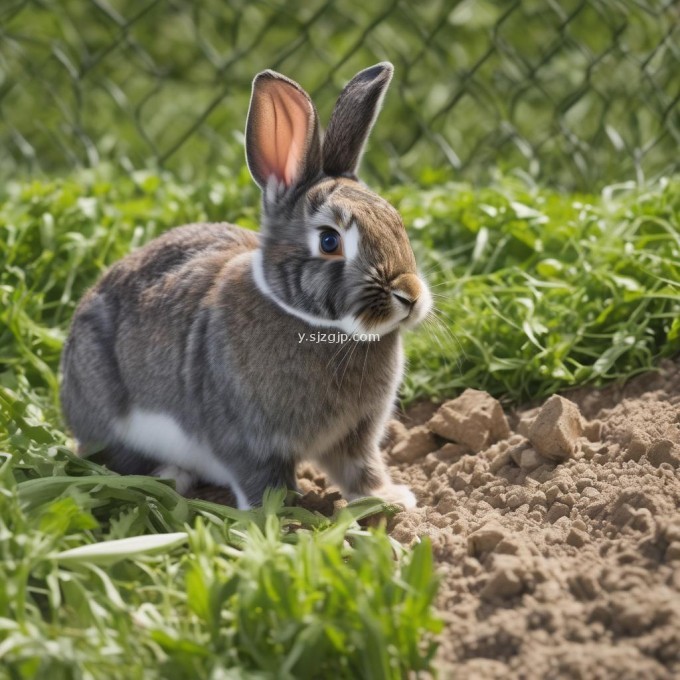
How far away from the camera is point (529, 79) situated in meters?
5.73

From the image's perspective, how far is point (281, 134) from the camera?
3.31 meters

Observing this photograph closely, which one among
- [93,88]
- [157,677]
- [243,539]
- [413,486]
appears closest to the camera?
[157,677]

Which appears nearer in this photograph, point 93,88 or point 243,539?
point 243,539

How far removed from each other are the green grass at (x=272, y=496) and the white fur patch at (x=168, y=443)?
0.27 metres

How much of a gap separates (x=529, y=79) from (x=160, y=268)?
2.81 metres

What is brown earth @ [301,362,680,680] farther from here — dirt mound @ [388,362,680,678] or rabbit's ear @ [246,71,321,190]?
rabbit's ear @ [246,71,321,190]

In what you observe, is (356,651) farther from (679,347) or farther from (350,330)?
(679,347)

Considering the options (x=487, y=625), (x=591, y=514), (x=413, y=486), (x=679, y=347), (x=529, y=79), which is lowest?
(x=413, y=486)

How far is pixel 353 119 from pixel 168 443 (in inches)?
48.8

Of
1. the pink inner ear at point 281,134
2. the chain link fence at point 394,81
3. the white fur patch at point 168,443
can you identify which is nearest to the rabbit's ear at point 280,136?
the pink inner ear at point 281,134

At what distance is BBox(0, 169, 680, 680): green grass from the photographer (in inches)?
94.6

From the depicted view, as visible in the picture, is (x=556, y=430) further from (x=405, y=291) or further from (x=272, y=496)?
(x=272, y=496)

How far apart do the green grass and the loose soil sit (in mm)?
145

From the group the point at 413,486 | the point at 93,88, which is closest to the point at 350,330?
the point at 413,486
